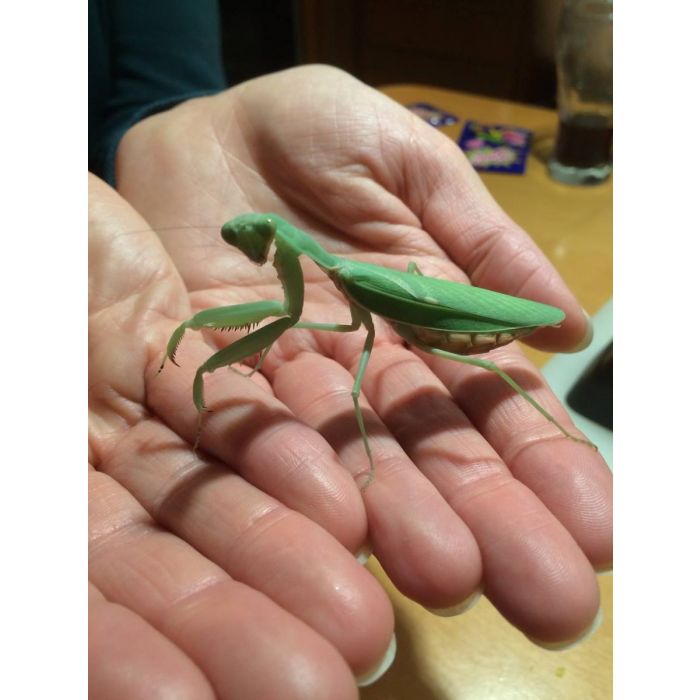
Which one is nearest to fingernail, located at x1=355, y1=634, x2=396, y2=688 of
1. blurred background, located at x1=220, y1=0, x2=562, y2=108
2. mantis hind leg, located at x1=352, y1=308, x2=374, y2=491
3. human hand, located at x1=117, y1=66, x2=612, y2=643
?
human hand, located at x1=117, y1=66, x2=612, y2=643

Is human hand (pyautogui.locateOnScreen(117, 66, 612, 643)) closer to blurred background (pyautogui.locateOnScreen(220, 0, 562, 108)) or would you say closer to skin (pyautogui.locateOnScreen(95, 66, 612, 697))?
skin (pyautogui.locateOnScreen(95, 66, 612, 697))

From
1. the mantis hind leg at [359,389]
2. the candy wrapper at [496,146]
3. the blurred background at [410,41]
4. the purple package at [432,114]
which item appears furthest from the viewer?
the blurred background at [410,41]

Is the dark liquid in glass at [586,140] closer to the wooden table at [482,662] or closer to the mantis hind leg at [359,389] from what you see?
the mantis hind leg at [359,389]

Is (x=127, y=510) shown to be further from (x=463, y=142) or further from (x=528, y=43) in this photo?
(x=528, y=43)

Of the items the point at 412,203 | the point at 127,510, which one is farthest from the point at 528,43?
the point at 127,510

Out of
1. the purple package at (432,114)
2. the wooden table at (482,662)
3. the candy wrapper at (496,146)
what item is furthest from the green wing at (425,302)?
the purple package at (432,114)

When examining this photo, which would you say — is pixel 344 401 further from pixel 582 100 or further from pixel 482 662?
pixel 582 100
